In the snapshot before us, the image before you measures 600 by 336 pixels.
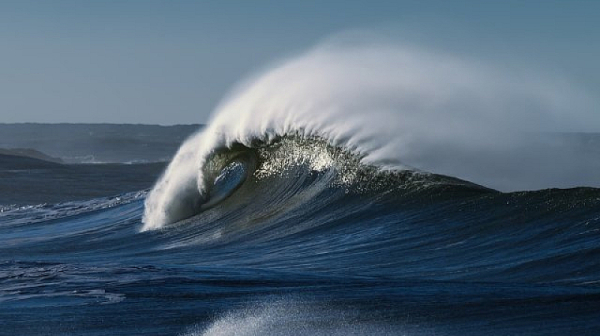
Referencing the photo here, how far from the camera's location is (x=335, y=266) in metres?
9.19

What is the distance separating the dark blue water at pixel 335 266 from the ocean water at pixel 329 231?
2cm

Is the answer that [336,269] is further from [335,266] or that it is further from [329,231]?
[329,231]

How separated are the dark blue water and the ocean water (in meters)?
0.02

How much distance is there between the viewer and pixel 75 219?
56.4ft

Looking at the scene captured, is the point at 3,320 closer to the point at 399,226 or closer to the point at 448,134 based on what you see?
the point at 399,226

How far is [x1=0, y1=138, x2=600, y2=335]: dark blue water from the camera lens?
655 centimetres

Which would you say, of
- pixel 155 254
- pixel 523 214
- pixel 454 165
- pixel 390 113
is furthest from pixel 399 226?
pixel 390 113

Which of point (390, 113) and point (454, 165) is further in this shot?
point (390, 113)

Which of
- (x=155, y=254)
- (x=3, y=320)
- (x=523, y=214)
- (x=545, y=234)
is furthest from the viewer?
(x=155, y=254)

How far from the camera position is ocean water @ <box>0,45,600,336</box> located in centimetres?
680

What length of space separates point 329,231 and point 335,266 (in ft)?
7.93

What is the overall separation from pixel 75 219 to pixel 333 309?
10986mm

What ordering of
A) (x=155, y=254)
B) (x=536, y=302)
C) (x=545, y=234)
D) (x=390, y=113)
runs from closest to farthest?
(x=536, y=302) < (x=545, y=234) < (x=155, y=254) < (x=390, y=113)

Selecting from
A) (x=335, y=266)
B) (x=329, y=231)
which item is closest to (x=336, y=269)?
(x=335, y=266)
